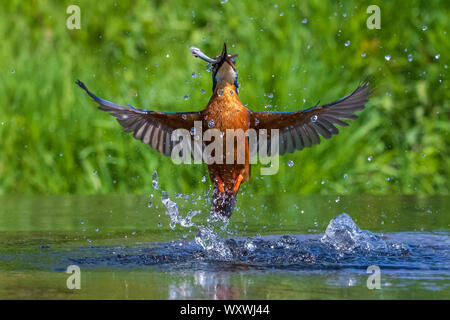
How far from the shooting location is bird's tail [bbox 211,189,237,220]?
16.5ft

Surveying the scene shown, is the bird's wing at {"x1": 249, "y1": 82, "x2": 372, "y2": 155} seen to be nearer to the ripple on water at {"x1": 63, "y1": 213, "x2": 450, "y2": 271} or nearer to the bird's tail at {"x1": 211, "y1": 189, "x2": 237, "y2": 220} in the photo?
the bird's tail at {"x1": 211, "y1": 189, "x2": 237, "y2": 220}

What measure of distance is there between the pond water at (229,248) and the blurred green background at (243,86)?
43 cm

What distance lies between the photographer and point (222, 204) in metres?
5.04

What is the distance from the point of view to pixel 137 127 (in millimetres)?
5238

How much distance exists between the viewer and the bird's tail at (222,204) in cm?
504

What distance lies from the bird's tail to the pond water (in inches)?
4.5

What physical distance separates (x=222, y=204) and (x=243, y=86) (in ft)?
9.49
